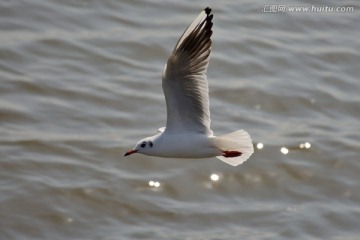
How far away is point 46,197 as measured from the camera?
961 cm

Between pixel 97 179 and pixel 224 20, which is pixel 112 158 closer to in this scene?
pixel 97 179

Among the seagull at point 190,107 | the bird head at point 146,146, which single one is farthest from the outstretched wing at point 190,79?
the bird head at point 146,146

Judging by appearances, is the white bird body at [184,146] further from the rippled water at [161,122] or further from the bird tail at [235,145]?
the rippled water at [161,122]

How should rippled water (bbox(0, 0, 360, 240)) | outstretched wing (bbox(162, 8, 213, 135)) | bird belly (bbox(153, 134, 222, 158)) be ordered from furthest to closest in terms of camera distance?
rippled water (bbox(0, 0, 360, 240)) → bird belly (bbox(153, 134, 222, 158)) → outstretched wing (bbox(162, 8, 213, 135))

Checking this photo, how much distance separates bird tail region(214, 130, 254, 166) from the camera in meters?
7.34

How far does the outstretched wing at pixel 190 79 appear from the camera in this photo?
717 centimetres

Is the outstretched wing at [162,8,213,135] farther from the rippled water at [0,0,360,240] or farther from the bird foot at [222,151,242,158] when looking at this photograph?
the rippled water at [0,0,360,240]

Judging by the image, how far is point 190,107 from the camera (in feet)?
24.2

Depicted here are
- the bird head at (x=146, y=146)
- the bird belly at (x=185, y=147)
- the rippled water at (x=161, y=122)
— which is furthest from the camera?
the rippled water at (x=161, y=122)

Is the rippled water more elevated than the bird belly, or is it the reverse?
the rippled water

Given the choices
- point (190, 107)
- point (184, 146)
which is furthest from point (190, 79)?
point (184, 146)

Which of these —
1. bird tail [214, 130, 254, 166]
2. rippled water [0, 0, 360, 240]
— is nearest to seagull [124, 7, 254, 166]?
bird tail [214, 130, 254, 166]

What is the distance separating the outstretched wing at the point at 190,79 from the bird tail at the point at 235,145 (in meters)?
0.15

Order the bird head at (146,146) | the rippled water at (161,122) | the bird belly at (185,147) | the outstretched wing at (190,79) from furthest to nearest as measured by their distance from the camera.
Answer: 1. the rippled water at (161,122)
2. the bird head at (146,146)
3. the bird belly at (185,147)
4. the outstretched wing at (190,79)
